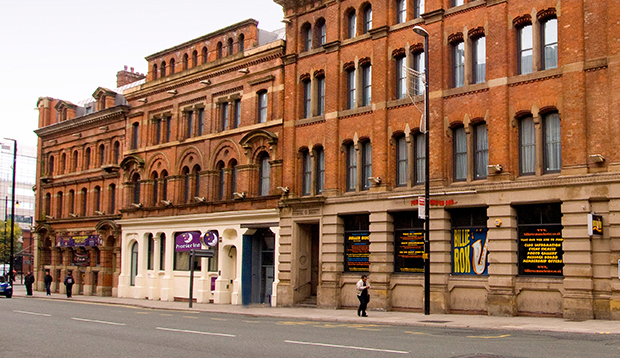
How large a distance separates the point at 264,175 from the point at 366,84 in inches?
312

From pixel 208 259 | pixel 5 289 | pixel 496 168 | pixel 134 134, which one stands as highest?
pixel 134 134

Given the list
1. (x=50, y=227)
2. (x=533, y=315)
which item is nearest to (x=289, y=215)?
(x=533, y=315)

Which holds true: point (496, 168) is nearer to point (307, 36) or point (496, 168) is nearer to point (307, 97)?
point (307, 97)

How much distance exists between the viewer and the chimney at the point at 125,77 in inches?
2104

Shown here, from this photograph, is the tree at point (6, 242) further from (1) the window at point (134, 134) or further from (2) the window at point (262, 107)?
(2) the window at point (262, 107)

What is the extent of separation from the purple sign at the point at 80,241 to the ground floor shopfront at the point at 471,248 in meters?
18.8

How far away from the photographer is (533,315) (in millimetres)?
24078

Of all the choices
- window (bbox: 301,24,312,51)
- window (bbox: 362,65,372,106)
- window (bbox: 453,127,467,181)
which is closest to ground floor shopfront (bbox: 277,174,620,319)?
window (bbox: 453,127,467,181)

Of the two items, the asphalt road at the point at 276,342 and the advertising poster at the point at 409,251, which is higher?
the advertising poster at the point at 409,251

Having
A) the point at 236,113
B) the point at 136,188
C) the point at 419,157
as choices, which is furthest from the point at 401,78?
the point at 136,188

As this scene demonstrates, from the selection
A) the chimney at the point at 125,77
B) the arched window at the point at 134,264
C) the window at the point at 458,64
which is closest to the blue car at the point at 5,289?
the arched window at the point at 134,264

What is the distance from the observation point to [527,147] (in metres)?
25.1

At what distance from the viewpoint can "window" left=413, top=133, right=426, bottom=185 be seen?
28562 mm

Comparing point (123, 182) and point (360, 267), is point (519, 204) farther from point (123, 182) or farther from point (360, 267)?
point (123, 182)
